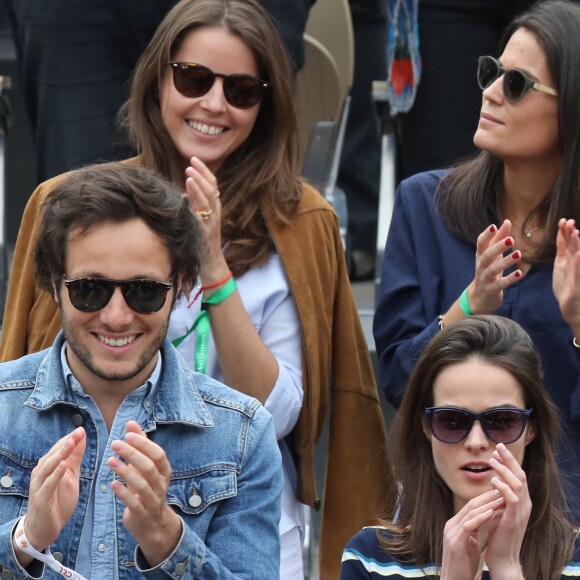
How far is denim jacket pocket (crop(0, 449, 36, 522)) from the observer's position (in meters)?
2.96

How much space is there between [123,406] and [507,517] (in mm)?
763

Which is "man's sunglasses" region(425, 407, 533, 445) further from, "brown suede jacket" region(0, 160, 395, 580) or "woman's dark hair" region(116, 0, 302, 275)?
"woman's dark hair" region(116, 0, 302, 275)

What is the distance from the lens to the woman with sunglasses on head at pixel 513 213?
3.78m

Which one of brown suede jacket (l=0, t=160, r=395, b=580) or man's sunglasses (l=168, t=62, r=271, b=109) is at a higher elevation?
man's sunglasses (l=168, t=62, r=271, b=109)

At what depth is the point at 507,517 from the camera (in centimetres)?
286

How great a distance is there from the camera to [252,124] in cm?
407

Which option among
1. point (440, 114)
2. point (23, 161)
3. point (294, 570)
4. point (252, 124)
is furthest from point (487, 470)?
point (23, 161)

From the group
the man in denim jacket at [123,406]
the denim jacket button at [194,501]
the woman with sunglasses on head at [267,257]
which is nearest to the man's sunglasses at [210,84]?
the woman with sunglasses on head at [267,257]

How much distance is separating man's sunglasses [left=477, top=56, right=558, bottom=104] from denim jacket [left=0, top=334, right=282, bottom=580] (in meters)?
1.22

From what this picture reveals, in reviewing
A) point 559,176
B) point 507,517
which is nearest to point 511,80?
point 559,176

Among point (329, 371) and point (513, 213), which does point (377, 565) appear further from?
point (513, 213)

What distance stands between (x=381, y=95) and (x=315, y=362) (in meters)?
1.57


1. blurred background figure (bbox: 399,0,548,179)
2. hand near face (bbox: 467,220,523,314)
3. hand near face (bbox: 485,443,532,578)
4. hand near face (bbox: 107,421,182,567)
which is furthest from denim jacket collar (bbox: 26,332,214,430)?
blurred background figure (bbox: 399,0,548,179)

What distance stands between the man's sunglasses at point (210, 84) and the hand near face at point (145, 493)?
4.82 feet
